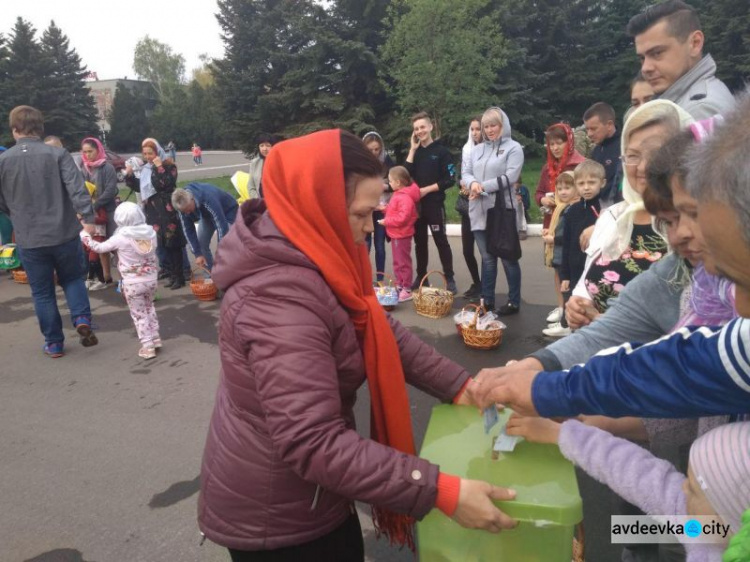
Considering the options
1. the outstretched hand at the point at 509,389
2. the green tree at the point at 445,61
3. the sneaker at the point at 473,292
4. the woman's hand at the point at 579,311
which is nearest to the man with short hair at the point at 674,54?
the woman's hand at the point at 579,311

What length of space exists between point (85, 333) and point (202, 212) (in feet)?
6.69

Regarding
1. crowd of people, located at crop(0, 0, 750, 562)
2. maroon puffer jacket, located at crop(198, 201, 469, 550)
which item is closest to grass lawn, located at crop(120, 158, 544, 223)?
crowd of people, located at crop(0, 0, 750, 562)

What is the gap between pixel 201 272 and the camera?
8.03 meters

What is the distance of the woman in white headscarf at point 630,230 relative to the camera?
2.08 metres

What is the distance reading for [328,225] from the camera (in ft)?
4.66

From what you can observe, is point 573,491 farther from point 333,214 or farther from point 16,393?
point 16,393

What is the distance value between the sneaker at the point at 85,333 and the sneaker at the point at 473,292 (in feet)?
12.7

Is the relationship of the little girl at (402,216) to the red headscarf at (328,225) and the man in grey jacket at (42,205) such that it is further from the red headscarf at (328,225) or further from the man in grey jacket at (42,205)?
the red headscarf at (328,225)

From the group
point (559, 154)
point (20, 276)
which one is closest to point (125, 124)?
point (20, 276)

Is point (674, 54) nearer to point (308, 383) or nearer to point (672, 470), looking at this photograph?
point (672, 470)

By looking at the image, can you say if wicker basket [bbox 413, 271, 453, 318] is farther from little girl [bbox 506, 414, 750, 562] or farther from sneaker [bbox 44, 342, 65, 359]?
little girl [bbox 506, 414, 750, 562]

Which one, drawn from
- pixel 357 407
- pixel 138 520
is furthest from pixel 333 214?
pixel 357 407

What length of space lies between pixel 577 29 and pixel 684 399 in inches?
1057

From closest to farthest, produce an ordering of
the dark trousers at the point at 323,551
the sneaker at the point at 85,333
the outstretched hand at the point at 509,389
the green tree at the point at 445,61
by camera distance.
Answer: the outstretched hand at the point at 509,389, the dark trousers at the point at 323,551, the sneaker at the point at 85,333, the green tree at the point at 445,61
